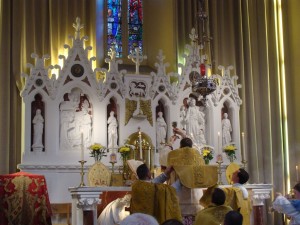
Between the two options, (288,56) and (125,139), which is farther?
Answer: (288,56)

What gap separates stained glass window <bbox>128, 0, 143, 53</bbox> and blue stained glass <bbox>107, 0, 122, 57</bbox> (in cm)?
26

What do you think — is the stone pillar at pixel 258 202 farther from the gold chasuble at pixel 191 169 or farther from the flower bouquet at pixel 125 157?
the gold chasuble at pixel 191 169

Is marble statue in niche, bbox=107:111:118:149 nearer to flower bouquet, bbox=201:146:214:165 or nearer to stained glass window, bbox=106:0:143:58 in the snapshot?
flower bouquet, bbox=201:146:214:165

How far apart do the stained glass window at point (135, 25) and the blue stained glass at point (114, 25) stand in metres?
0.26

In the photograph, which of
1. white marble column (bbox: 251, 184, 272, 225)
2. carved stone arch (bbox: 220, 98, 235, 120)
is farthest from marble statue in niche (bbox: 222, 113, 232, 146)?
white marble column (bbox: 251, 184, 272, 225)

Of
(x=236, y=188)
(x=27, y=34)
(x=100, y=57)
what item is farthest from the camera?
(x=100, y=57)

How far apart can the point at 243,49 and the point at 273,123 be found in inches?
71.7

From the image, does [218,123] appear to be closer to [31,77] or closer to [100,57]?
[100,57]

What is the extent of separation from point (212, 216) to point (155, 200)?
1264 millimetres

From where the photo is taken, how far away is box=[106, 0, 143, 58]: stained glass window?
13562 millimetres

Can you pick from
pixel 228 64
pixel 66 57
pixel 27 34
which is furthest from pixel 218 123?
pixel 27 34

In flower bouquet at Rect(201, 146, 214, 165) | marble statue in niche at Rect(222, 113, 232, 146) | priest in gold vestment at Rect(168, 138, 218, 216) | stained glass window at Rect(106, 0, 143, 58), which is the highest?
stained glass window at Rect(106, 0, 143, 58)

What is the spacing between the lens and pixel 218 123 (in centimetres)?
1234

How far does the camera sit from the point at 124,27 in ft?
45.0
